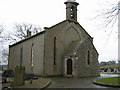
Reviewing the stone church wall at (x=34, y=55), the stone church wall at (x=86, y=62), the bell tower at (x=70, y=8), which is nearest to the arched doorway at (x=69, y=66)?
the stone church wall at (x=86, y=62)

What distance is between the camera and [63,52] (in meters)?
27.1

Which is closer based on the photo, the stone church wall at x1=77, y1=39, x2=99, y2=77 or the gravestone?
the gravestone

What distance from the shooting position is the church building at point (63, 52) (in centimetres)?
2442

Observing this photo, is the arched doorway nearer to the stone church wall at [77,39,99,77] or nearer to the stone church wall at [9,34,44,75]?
the stone church wall at [77,39,99,77]

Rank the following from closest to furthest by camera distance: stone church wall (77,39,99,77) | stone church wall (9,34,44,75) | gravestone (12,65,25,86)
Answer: gravestone (12,65,25,86)
stone church wall (77,39,99,77)
stone church wall (9,34,44,75)

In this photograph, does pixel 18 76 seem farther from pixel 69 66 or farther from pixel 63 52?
pixel 63 52

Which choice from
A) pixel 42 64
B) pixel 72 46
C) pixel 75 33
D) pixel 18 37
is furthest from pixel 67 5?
pixel 18 37

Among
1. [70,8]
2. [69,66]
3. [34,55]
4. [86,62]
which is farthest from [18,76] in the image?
[70,8]

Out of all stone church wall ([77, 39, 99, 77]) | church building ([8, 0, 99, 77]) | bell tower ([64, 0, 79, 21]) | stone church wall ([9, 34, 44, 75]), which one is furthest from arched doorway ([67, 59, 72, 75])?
bell tower ([64, 0, 79, 21])

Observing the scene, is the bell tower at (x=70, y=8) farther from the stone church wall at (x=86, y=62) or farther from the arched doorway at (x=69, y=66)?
the arched doorway at (x=69, y=66)

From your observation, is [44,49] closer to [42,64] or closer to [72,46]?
[42,64]

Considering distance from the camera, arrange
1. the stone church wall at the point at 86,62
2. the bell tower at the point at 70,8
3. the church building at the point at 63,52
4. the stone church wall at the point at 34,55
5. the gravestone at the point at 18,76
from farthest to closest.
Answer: the bell tower at the point at 70,8 < the stone church wall at the point at 34,55 < the stone church wall at the point at 86,62 < the church building at the point at 63,52 < the gravestone at the point at 18,76

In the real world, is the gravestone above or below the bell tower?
below

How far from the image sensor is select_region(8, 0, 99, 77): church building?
2442cm
